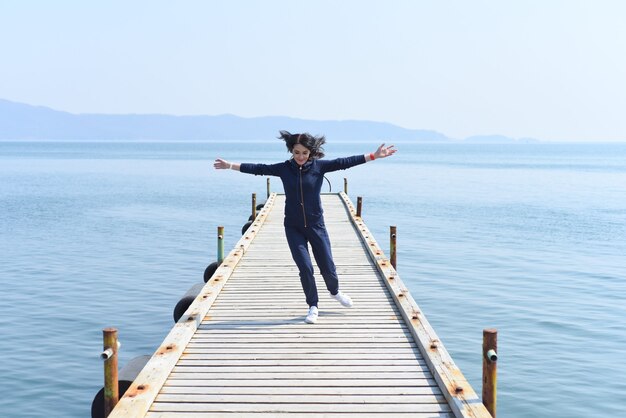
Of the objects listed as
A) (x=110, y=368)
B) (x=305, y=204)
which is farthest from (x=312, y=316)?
(x=110, y=368)

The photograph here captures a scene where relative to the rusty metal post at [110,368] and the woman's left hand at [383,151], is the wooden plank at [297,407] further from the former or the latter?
the woman's left hand at [383,151]

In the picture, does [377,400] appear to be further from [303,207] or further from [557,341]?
[557,341]

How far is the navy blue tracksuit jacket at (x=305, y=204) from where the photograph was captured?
31.7 feet

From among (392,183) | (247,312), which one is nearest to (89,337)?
(247,312)

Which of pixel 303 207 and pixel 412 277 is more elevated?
pixel 303 207

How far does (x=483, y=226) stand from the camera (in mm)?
38188

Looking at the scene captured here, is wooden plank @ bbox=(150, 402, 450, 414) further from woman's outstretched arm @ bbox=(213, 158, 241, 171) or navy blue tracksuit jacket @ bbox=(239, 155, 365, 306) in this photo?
woman's outstretched arm @ bbox=(213, 158, 241, 171)

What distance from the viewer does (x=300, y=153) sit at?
9.52 m

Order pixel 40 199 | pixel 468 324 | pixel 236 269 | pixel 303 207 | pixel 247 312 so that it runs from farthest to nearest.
→ pixel 40 199 < pixel 468 324 < pixel 236 269 < pixel 247 312 < pixel 303 207

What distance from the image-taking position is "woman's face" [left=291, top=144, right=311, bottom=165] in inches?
373

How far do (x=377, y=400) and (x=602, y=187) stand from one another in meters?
71.0

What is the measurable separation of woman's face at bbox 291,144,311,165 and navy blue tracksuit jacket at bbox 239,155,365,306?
142 mm

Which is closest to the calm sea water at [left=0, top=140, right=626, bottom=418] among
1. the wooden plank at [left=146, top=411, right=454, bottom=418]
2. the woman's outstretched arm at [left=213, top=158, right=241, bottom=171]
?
the woman's outstretched arm at [left=213, top=158, right=241, bottom=171]

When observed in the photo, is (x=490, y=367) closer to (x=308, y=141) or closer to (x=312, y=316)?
(x=312, y=316)
